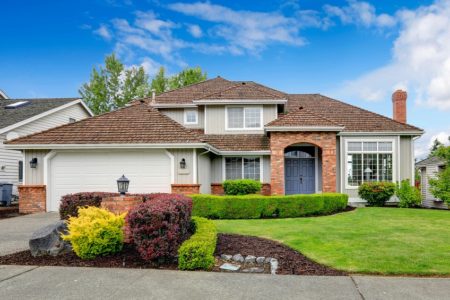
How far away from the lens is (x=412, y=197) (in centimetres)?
1597

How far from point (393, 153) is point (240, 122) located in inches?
305

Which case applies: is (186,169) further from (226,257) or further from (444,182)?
(444,182)

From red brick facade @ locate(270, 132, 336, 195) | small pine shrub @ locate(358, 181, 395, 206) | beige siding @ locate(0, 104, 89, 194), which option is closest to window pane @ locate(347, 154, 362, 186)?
small pine shrub @ locate(358, 181, 395, 206)

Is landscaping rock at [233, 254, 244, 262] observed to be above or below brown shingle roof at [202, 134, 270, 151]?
below

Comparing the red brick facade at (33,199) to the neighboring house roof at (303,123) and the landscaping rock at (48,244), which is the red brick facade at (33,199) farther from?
the neighboring house roof at (303,123)

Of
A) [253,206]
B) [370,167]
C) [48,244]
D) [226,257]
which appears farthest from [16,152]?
[370,167]

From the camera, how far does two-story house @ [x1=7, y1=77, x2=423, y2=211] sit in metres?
13.7

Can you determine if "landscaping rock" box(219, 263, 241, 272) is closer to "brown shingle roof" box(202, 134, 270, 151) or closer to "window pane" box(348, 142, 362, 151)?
"brown shingle roof" box(202, 134, 270, 151)

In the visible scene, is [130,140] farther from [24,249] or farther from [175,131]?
[24,249]

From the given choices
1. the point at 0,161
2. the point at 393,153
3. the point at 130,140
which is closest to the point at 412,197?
the point at 393,153

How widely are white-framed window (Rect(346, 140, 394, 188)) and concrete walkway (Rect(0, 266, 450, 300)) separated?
12413 millimetres

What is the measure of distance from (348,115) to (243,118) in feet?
18.5

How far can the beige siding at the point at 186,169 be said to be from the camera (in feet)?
44.7

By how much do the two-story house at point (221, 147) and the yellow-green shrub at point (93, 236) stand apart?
23.5 feet
